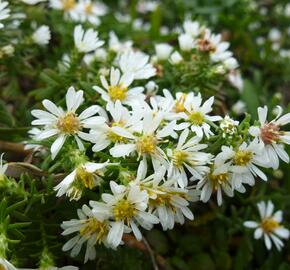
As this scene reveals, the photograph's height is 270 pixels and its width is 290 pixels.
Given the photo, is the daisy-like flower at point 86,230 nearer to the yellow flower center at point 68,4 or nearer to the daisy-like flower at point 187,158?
the daisy-like flower at point 187,158

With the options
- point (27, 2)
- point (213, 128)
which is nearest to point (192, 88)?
point (213, 128)

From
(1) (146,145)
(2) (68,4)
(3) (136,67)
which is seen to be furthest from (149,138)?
(2) (68,4)

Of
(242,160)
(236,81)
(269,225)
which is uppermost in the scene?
(242,160)

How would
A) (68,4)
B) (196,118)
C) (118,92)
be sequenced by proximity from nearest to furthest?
(196,118) → (118,92) → (68,4)

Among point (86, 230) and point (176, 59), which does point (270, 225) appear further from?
point (86, 230)

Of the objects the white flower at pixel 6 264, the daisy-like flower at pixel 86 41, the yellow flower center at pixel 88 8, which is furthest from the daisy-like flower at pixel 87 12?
the white flower at pixel 6 264

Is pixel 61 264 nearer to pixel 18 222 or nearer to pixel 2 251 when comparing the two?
pixel 18 222
